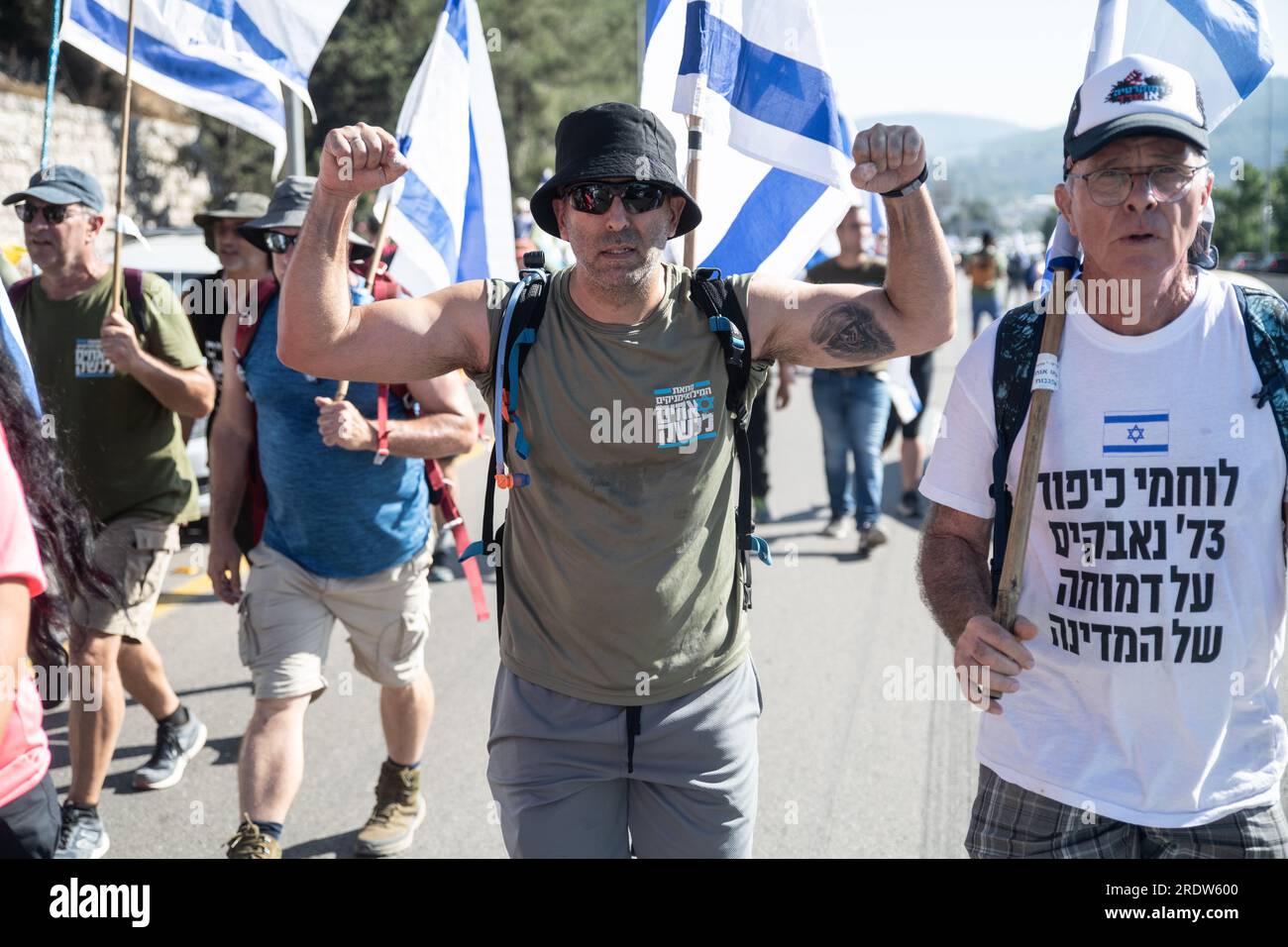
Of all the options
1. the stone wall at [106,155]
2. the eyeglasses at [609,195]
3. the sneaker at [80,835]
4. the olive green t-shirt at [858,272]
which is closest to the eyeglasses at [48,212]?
the sneaker at [80,835]

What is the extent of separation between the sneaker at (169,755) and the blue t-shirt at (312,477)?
4.33ft

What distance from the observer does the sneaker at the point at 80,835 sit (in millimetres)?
4352

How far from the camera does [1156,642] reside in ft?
8.24

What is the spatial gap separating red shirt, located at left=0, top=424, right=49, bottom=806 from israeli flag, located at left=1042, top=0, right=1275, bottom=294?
8.72 ft

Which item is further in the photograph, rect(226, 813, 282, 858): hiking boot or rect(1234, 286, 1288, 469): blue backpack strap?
rect(226, 813, 282, 858): hiking boot

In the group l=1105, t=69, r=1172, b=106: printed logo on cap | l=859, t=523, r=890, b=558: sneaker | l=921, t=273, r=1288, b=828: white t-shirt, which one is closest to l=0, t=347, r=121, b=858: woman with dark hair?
l=921, t=273, r=1288, b=828: white t-shirt

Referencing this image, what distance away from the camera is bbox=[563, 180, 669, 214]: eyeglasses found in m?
2.80

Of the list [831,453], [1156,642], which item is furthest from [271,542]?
[831,453]

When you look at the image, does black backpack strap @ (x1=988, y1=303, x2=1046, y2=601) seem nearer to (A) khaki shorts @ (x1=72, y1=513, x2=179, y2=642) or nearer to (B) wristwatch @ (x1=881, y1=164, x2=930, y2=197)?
(B) wristwatch @ (x1=881, y1=164, x2=930, y2=197)

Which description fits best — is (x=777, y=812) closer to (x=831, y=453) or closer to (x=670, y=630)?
(x=670, y=630)

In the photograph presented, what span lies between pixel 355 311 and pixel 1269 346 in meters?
1.86

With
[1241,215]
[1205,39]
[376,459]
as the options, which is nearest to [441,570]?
[376,459]

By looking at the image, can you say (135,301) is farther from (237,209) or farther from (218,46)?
(237,209)

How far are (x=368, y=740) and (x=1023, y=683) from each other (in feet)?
11.2
